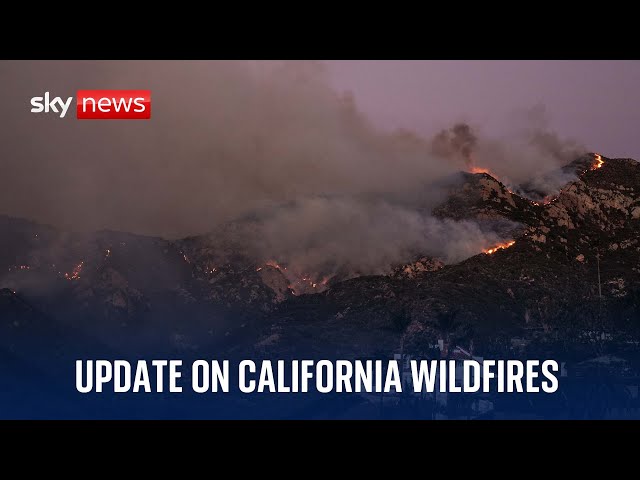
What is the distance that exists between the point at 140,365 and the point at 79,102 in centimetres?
3645

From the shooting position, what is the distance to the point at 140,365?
317ft
